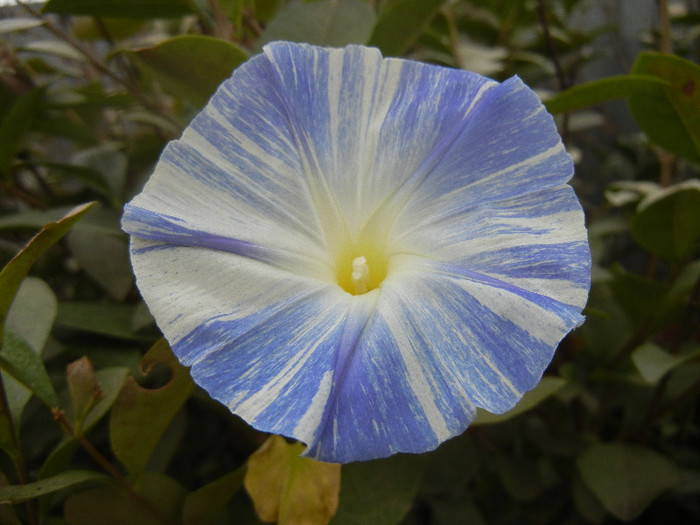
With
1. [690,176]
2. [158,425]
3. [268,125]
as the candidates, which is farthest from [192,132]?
[690,176]

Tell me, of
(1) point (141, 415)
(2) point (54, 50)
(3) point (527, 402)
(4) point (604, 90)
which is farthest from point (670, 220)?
(2) point (54, 50)

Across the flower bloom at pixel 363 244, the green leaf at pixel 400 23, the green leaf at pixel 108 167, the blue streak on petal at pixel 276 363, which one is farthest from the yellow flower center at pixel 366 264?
the green leaf at pixel 108 167

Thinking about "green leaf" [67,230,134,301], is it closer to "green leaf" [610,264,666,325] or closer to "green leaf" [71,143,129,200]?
"green leaf" [71,143,129,200]

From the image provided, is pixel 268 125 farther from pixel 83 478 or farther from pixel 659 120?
pixel 659 120

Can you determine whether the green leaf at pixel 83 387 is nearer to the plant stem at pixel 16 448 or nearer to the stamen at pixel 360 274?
the plant stem at pixel 16 448

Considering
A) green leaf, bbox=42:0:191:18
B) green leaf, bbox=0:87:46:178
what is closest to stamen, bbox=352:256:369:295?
green leaf, bbox=42:0:191:18

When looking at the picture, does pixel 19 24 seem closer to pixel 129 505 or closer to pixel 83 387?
pixel 83 387
